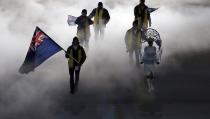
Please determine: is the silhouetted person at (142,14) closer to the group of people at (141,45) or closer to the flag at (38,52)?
the group of people at (141,45)

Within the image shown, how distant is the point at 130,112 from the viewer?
18.6 metres

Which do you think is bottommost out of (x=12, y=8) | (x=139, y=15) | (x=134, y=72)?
(x=134, y=72)

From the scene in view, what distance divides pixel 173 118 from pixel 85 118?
82.9 inches

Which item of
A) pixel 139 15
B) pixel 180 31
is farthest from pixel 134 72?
pixel 180 31

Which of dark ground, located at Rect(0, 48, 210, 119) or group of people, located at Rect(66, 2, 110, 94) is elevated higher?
group of people, located at Rect(66, 2, 110, 94)

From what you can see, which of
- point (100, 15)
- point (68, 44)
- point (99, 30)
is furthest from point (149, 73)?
point (68, 44)

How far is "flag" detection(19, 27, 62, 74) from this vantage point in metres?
19.9

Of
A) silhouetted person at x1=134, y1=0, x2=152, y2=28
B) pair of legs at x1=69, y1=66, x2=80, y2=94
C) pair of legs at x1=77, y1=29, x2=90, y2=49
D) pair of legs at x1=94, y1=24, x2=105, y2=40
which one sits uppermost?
silhouetted person at x1=134, y1=0, x2=152, y2=28

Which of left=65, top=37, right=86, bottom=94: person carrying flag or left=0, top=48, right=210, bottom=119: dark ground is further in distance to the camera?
left=65, top=37, right=86, bottom=94: person carrying flag

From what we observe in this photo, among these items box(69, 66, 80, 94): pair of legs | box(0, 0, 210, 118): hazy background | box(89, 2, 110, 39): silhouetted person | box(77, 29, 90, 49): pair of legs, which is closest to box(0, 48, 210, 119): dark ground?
box(0, 0, 210, 118): hazy background

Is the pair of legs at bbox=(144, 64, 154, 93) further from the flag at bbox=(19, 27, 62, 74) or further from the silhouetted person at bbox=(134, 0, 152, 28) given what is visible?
the silhouetted person at bbox=(134, 0, 152, 28)

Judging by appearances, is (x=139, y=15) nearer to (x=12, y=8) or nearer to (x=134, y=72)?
(x=134, y=72)

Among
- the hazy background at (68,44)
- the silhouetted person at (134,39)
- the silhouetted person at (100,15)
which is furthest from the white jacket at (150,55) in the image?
the silhouetted person at (100,15)

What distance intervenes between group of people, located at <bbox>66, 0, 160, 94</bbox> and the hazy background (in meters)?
0.65
